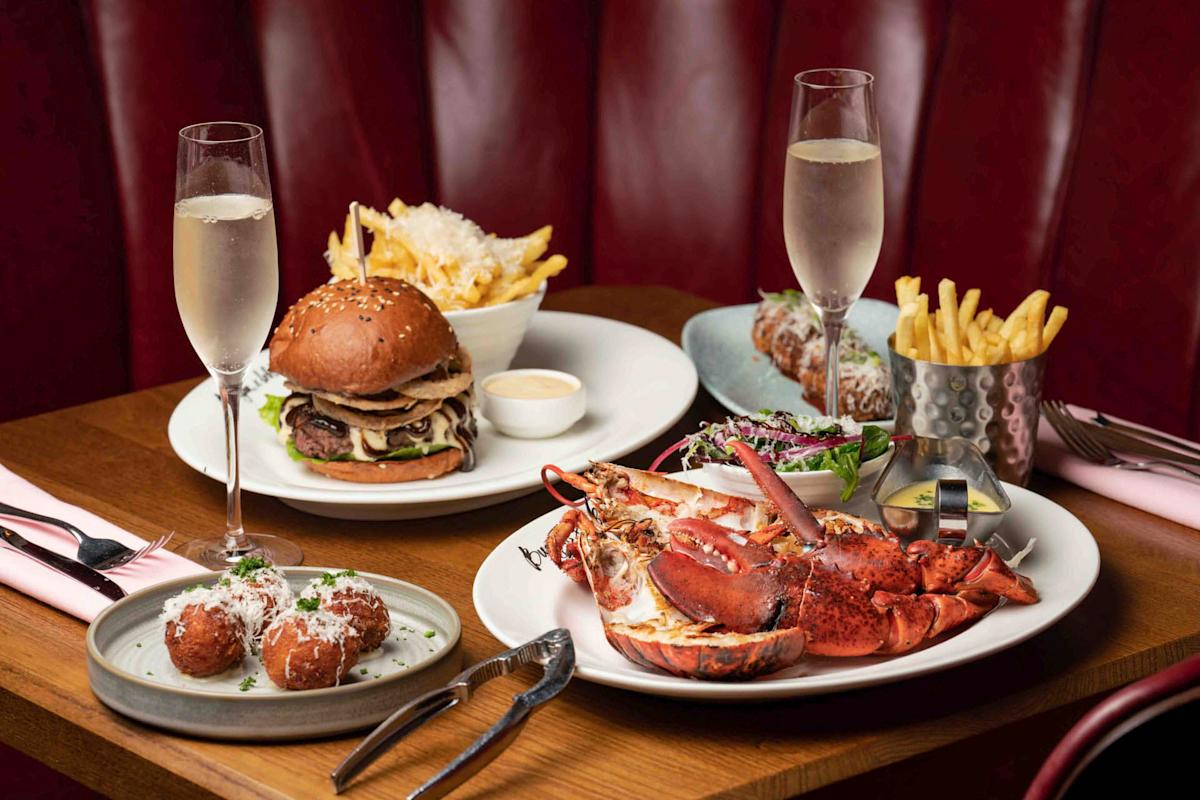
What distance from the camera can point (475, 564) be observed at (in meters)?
1.61

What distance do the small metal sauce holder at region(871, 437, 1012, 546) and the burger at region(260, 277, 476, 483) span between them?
563 millimetres

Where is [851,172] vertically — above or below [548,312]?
above

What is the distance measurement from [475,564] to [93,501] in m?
0.54

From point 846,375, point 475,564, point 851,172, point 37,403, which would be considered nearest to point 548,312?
point 846,375

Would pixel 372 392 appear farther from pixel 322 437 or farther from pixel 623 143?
pixel 623 143

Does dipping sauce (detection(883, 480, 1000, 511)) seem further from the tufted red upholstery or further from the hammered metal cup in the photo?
the tufted red upholstery

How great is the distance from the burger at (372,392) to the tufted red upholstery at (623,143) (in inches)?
56.3

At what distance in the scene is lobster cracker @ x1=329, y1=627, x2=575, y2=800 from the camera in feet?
3.61

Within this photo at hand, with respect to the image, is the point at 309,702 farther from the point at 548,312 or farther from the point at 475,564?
the point at 548,312

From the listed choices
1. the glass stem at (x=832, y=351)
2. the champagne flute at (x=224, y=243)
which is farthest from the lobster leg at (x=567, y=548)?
the glass stem at (x=832, y=351)

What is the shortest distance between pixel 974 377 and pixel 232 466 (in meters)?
0.89

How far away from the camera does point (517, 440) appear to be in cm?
196

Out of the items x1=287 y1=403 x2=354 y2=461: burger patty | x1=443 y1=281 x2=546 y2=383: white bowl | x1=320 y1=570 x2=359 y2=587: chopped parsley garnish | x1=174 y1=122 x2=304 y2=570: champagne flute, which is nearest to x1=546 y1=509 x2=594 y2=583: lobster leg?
x1=320 y1=570 x2=359 y2=587: chopped parsley garnish

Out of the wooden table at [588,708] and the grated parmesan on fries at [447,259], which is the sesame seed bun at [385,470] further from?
the grated parmesan on fries at [447,259]
